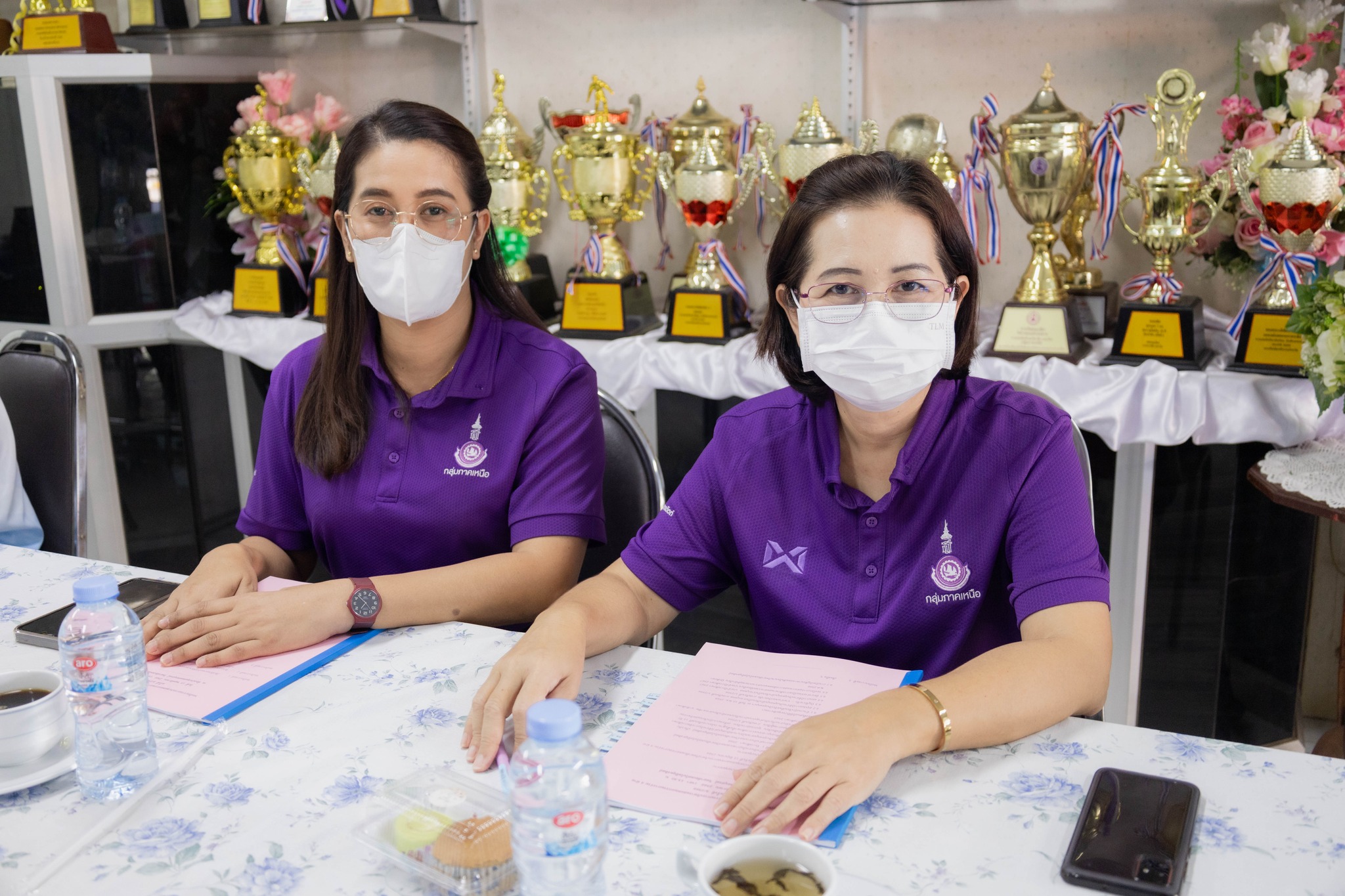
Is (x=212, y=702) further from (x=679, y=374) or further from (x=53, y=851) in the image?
(x=679, y=374)

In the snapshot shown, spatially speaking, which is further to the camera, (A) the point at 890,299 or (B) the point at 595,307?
(B) the point at 595,307

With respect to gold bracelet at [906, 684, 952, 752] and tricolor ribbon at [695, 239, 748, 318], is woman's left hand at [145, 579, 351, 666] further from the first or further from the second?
tricolor ribbon at [695, 239, 748, 318]

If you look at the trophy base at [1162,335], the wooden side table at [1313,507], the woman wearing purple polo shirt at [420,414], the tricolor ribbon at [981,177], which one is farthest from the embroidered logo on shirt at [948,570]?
the tricolor ribbon at [981,177]

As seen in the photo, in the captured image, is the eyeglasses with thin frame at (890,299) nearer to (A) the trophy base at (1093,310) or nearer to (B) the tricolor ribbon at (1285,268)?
(B) the tricolor ribbon at (1285,268)

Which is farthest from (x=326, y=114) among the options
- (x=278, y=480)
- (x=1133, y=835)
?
(x=1133, y=835)

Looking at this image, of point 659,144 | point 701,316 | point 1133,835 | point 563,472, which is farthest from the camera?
point 659,144

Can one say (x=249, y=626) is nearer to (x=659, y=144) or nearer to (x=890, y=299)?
(x=890, y=299)

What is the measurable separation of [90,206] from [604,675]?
244 cm

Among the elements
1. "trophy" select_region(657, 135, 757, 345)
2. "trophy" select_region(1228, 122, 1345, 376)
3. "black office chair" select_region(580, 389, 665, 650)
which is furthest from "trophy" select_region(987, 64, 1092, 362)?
"black office chair" select_region(580, 389, 665, 650)

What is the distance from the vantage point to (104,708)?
96 cm

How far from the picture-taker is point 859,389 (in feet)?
4.07

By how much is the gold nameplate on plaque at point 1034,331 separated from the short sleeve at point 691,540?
101cm

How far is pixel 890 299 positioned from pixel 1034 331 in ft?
3.37

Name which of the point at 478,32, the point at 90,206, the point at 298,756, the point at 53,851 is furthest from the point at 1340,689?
the point at 90,206
